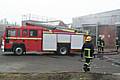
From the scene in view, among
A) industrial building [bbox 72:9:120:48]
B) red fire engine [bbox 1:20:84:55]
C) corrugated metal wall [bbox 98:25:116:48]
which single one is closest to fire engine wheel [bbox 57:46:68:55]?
red fire engine [bbox 1:20:84:55]

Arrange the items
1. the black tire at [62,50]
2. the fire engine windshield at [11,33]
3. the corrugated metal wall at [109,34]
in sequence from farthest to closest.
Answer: the corrugated metal wall at [109,34], the black tire at [62,50], the fire engine windshield at [11,33]

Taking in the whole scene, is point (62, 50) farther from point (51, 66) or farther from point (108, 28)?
point (108, 28)

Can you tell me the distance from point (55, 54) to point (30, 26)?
3.03 meters

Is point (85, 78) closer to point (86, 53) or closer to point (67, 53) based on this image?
point (86, 53)

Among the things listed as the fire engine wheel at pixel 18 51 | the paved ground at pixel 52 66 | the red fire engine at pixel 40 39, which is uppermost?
the red fire engine at pixel 40 39

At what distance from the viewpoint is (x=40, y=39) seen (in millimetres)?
24703

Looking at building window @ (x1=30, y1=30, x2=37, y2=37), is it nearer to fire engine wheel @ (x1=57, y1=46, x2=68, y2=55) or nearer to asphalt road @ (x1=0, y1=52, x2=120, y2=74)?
fire engine wheel @ (x1=57, y1=46, x2=68, y2=55)

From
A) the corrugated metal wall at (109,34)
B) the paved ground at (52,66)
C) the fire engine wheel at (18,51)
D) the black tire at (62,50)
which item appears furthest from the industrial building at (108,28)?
the paved ground at (52,66)

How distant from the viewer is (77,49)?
2558 cm

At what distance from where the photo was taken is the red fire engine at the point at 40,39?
24297 millimetres

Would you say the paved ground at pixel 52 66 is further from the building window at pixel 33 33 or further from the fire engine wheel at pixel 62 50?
the fire engine wheel at pixel 62 50

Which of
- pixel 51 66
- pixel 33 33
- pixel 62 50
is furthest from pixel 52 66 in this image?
pixel 62 50

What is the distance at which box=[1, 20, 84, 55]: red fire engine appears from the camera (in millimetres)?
24297

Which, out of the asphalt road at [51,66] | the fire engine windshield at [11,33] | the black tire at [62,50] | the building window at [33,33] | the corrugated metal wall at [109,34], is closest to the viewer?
the asphalt road at [51,66]
